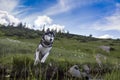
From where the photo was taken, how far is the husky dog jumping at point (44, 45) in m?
15.7

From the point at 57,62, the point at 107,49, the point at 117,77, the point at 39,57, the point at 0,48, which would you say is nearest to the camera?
the point at 107,49

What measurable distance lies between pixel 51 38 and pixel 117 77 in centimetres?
1045

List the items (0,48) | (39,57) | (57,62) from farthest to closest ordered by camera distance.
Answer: (0,48) → (57,62) → (39,57)

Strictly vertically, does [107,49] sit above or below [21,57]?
Answer: above

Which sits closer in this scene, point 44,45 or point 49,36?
point 49,36

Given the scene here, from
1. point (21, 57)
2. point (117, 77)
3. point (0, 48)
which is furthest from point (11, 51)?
point (117, 77)

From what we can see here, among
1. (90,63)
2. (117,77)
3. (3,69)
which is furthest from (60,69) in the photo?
(117,77)

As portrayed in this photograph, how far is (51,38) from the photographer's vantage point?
1562cm

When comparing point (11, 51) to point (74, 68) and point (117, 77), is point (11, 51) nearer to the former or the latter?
point (74, 68)

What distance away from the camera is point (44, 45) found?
16094 mm

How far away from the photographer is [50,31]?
15.6 m

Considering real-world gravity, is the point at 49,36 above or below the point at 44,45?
above

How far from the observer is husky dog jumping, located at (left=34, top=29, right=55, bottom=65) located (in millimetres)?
15656

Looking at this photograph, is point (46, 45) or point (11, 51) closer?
point (46, 45)
